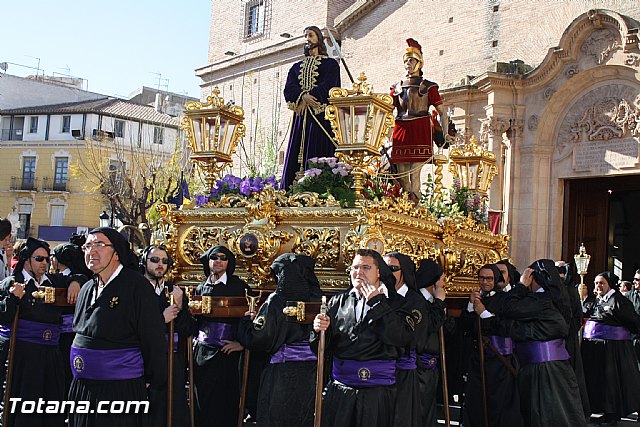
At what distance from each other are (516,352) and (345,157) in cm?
251

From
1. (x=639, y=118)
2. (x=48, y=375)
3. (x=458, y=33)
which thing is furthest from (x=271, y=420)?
(x=458, y=33)

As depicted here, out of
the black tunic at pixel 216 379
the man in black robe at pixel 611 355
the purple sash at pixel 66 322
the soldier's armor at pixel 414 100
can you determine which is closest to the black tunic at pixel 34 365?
the purple sash at pixel 66 322

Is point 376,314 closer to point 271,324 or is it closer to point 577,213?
point 271,324

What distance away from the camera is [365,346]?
18.0ft

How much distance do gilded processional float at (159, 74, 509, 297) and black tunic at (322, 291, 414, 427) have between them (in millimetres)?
1537

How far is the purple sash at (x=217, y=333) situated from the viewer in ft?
23.8

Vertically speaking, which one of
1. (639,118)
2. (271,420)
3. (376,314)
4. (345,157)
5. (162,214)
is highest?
(639,118)

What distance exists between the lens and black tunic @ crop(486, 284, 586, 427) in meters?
7.27

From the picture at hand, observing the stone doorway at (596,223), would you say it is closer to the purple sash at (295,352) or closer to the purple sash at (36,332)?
the purple sash at (295,352)

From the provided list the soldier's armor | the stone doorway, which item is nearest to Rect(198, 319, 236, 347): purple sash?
the soldier's armor

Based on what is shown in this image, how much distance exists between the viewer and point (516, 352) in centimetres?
769

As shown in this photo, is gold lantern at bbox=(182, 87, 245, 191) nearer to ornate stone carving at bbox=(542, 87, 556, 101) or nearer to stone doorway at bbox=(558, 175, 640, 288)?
ornate stone carving at bbox=(542, 87, 556, 101)

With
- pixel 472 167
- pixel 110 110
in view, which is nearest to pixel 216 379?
pixel 472 167

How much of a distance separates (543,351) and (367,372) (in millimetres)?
2567
